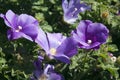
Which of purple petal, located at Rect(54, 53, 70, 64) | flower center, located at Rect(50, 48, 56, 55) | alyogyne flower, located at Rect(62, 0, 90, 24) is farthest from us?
alyogyne flower, located at Rect(62, 0, 90, 24)

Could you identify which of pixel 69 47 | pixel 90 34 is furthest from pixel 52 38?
pixel 90 34

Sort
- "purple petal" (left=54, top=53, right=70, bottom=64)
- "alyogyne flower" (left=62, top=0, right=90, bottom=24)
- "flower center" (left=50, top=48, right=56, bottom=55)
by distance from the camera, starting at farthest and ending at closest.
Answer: "alyogyne flower" (left=62, top=0, right=90, bottom=24)
"flower center" (left=50, top=48, right=56, bottom=55)
"purple petal" (left=54, top=53, right=70, bottom=64)

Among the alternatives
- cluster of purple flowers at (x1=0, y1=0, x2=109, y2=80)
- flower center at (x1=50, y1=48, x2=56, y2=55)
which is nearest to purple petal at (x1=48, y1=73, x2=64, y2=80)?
cluster of purple flowers at (x1=0, y1=0, x2=109, y2=80)

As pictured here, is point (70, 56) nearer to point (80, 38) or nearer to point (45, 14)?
point (80, 38)

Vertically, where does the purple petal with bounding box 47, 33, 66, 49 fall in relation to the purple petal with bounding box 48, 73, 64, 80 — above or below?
above

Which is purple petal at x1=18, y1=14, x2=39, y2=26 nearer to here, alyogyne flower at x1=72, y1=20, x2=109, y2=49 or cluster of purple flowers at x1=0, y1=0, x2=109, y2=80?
cluster of purple flowers at x1=0, y1=0, x2=109, y2=80

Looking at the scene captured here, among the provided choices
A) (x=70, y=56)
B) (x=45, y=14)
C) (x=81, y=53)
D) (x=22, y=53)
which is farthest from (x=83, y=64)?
(x=45, y=14)
